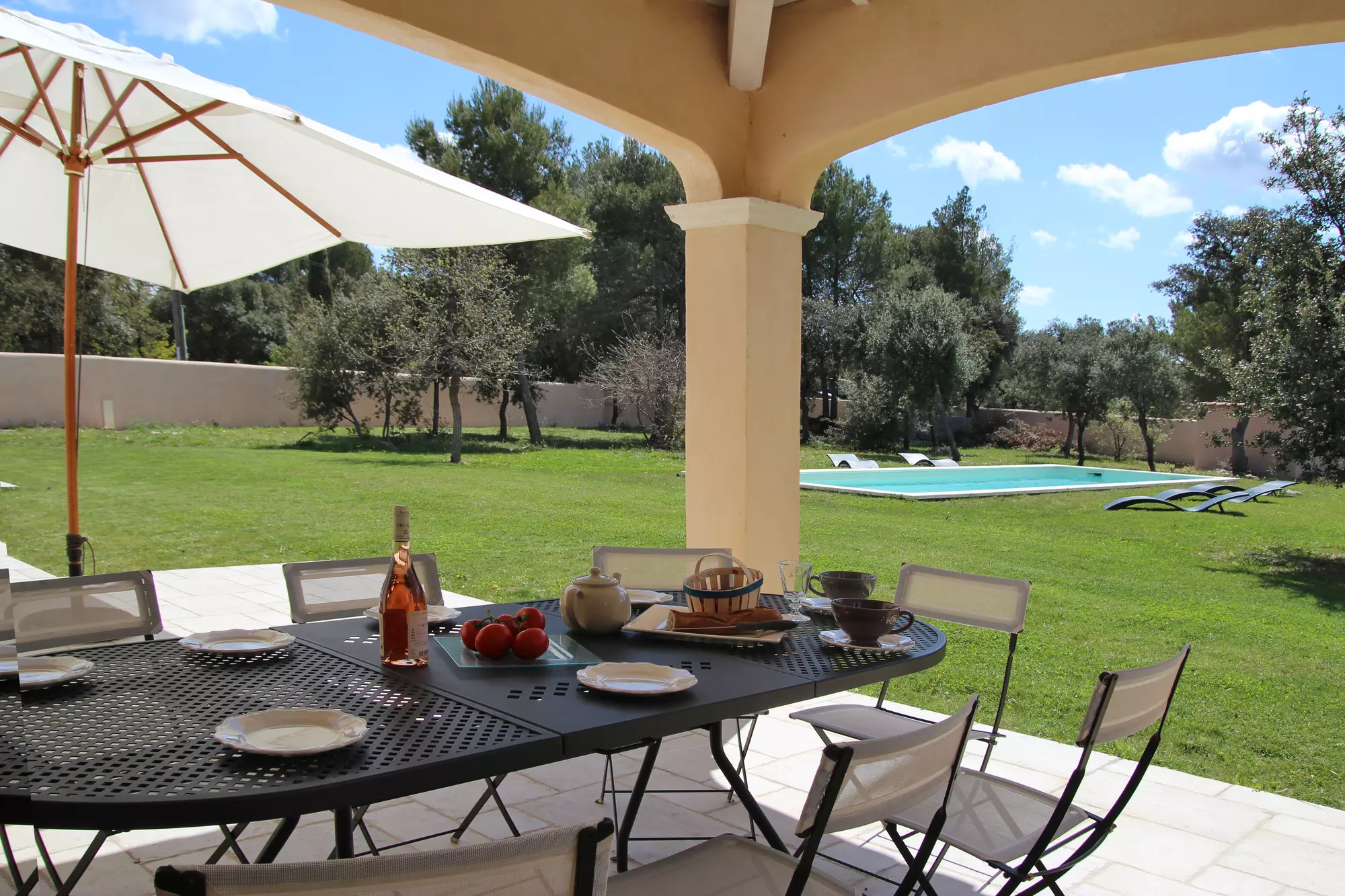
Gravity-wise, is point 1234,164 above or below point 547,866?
above

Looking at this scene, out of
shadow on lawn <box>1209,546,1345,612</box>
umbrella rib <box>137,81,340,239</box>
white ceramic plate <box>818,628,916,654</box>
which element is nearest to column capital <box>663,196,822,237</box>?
umbrella rib <box>137,81,340,239</box>

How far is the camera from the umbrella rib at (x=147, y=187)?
3.01 metres

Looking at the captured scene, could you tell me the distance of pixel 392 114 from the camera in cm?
2506

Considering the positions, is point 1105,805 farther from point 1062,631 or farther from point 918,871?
point 1062,631

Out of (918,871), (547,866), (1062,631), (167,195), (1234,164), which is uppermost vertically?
(1234,164)

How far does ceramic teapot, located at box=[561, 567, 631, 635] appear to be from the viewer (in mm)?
2303

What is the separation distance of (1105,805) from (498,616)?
2015 mm

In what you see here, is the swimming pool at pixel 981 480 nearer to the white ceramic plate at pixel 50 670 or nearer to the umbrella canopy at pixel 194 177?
the umbrella canopy at pixel 194 177

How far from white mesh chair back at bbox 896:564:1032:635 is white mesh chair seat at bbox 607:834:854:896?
46.6 inches

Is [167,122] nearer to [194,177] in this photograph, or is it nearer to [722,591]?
[194,177]

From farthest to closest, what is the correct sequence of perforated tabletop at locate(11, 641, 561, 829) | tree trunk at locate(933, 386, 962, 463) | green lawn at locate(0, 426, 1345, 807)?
tree trunk at locate(933, 386, 962, 463) < green lawn at locate(0, 426, 1345, 807) < perforated tabletop at locate(11, 641, 561, 829)

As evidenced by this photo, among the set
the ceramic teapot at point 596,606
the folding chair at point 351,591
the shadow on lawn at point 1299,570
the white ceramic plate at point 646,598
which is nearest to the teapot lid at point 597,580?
the ceramic teapot at point 596,606

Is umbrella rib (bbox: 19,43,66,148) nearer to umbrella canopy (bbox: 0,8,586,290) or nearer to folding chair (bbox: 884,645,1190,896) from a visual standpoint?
umbrella canopy (bbox: 0,8,586,290)

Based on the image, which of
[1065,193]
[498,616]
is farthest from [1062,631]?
[1065,193]
